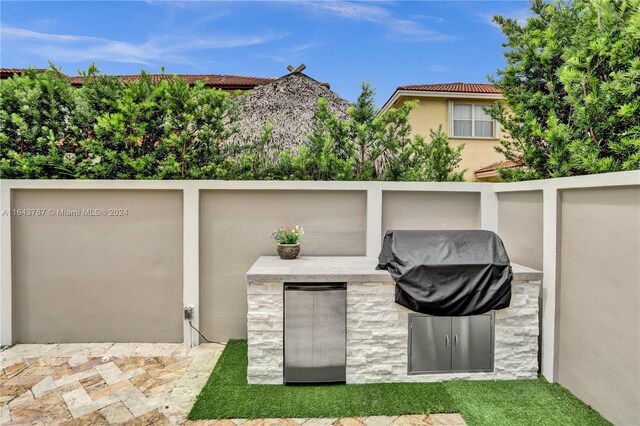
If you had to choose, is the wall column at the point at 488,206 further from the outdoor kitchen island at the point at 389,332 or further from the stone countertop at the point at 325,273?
the outdoor kitchen island at the point at 389,332

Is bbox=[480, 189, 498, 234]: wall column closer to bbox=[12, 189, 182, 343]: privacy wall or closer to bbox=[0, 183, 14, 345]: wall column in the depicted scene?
bbox=[12, 189, 182, 343]: privacy wall

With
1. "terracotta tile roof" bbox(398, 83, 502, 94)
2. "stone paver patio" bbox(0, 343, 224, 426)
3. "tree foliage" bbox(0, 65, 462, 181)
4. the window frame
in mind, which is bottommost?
"stone paver patio" bbox(0, 343, 224, 426)

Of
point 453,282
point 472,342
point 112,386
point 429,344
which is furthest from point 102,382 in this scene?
point 472,342

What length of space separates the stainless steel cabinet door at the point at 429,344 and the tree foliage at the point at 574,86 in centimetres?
263

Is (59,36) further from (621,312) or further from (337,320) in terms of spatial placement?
(621,312)

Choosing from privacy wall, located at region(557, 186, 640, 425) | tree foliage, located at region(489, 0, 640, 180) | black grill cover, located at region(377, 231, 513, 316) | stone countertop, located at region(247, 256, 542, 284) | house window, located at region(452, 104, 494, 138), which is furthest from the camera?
house window, located at region(452, 104, 494, 138)

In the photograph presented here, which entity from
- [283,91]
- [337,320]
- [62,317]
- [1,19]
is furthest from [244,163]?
[1,19]

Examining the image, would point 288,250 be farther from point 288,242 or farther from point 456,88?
point 456,88

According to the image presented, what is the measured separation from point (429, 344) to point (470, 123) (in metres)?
12.0

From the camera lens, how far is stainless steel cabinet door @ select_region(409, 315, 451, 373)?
4051 millimetres

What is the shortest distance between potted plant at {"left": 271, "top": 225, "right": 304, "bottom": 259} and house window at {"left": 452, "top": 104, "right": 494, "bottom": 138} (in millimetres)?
11129

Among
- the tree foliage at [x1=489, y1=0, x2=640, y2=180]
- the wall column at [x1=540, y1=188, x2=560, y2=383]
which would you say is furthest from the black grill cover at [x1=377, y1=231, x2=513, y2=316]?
the tree foliage at [x1=489, y1=0, x2=640, y2=180]

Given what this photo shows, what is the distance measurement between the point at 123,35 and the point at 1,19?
129 inches

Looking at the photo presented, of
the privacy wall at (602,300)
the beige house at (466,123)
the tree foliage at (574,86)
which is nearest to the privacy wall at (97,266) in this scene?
the privacy wall at (602,300)
